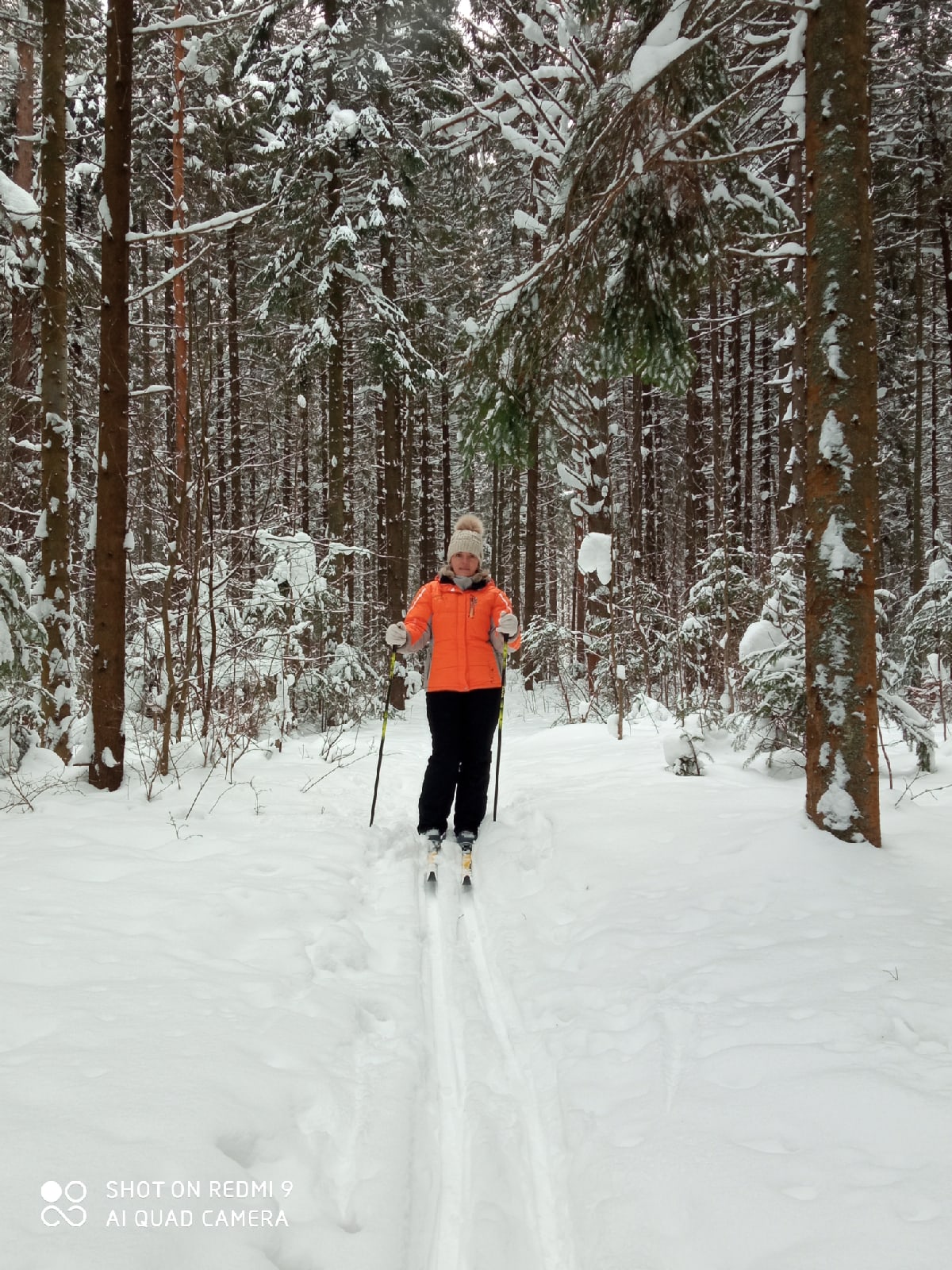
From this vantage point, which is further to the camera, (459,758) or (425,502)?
(425,502)

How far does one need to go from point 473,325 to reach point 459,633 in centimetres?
257

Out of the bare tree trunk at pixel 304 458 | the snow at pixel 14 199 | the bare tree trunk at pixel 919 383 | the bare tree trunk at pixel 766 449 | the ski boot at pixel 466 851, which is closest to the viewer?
the ski boot at pixel 466 851

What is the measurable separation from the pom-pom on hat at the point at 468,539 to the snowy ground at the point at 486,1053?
8.24ft

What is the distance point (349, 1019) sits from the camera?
2.95 meters

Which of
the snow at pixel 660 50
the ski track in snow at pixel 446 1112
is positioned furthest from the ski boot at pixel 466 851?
the snow at pixel 660 50

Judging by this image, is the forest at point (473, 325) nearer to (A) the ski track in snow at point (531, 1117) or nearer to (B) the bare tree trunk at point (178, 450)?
(B) the bare tree trunk at point (178, 450)

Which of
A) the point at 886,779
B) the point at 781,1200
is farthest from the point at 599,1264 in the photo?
the point at 886,779

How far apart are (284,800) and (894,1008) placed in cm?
481

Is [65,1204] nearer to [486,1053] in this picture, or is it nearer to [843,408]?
[486,1053]

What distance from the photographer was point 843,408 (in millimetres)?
3730

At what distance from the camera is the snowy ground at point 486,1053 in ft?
5.90

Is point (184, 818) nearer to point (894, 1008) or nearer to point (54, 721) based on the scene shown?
point (54, 721)

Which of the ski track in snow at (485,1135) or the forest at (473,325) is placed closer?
the ski track in snow at (485,1135)

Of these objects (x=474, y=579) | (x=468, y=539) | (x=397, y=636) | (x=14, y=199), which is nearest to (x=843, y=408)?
(x=468, y=539)
